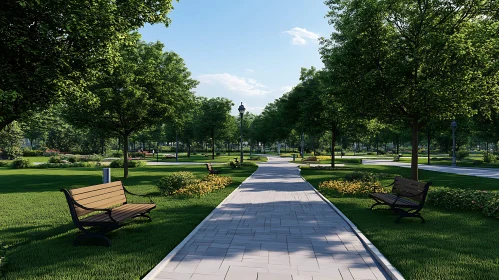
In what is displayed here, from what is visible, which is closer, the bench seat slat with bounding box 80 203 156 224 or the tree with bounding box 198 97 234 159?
the bench seat slat with bounding box 80 203 156 224

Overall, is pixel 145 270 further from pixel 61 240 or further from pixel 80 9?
pixel 80 9

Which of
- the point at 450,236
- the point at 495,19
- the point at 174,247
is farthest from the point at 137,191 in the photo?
the point at 495,19

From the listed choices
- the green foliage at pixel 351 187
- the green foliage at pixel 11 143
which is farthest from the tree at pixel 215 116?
the green foliage at pixel 351 187

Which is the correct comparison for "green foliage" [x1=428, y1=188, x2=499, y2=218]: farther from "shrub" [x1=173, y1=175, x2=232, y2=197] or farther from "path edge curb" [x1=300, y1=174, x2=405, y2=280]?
"shrub" [x1=173, y1=175, x2=232, y2=197]

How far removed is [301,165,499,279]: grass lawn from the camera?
463 centimetres

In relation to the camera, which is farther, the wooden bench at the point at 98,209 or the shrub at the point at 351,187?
the shrub at the point at 351,187

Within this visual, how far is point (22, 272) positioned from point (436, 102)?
505 inches

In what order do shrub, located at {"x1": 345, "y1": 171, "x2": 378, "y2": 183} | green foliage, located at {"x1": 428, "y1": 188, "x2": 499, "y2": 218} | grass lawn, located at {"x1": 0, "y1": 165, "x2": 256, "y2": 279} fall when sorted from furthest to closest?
shrub, located at {"x1": 345, "y1": 171, "x2": 378, "y2": 183} < green foliage, located at {"x1": 428, "y1": 188, "x2": 499, "y2": 218} < grass lawn, located at {"x1": 0, "y1": 165, "x2": 256, "y2": 279}

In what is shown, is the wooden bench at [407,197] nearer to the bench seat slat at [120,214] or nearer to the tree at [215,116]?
the bench seat slat at [120,214]

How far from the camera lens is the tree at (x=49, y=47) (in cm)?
532

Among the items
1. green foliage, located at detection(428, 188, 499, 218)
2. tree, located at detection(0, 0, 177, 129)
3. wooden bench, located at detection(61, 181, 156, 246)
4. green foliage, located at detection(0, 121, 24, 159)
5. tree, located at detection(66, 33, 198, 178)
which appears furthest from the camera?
green foliage, located at detection(0, 121, 24, 159)

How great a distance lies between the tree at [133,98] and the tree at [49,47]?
30.1 feet

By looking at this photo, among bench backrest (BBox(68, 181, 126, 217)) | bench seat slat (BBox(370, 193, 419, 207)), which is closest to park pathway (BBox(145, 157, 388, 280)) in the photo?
bench seat slat (BBox(370, 193, 419, 207))

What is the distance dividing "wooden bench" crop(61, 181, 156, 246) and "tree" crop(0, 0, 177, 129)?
207 centimetres
